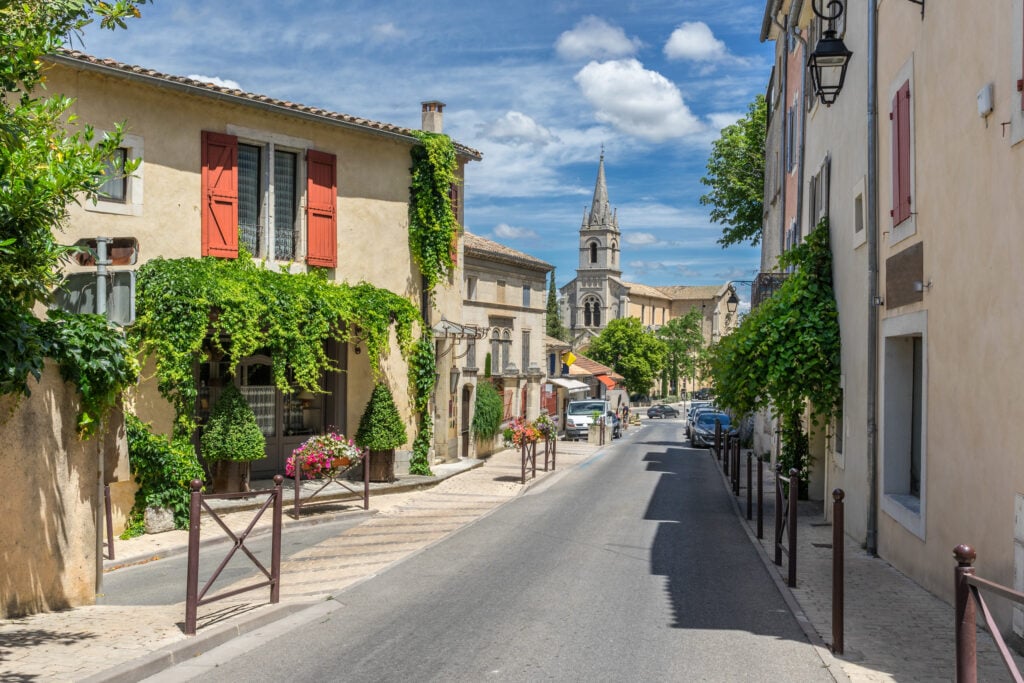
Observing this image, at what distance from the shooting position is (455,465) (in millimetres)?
23250

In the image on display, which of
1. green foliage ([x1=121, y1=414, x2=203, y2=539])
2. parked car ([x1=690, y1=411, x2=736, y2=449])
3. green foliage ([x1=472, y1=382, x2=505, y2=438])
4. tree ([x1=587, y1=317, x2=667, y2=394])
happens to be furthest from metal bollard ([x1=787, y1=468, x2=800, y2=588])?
tree ([x1=587, y1=317, x2=667, y2=394])

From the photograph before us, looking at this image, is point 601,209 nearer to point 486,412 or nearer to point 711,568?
point 486,412

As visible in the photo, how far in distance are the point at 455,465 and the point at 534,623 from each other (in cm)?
1556

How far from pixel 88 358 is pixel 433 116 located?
13.2m

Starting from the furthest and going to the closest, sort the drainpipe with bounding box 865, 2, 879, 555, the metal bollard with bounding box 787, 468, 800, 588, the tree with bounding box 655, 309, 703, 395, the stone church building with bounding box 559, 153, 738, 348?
the stone church building with bounding box 559, 153, 738, 348 < the tree with bounding box 655, 309, 703, 395 < the drainpipe with bounding box 865, 2, 879, 555 < the metal bollard with bounding box 787, 468, 800, 588

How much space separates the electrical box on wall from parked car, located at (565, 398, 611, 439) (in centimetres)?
3113

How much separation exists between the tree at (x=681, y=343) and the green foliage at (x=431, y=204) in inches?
2764

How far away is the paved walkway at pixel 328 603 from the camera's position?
631cm

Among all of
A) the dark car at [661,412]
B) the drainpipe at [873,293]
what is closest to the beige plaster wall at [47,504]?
the drainpipe at [873,293]

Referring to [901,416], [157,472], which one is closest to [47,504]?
[157,472]

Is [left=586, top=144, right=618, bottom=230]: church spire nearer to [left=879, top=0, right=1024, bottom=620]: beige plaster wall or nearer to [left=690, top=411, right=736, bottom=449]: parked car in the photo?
[left=690, top=411, right=736, bottom=449]: parked car

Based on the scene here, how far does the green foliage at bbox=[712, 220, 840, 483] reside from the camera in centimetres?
1384

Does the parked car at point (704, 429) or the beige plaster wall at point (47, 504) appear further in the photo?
the parked car at point (704, 429)

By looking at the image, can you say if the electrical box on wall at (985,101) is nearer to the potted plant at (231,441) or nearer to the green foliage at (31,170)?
the green foliage at (31,170)
